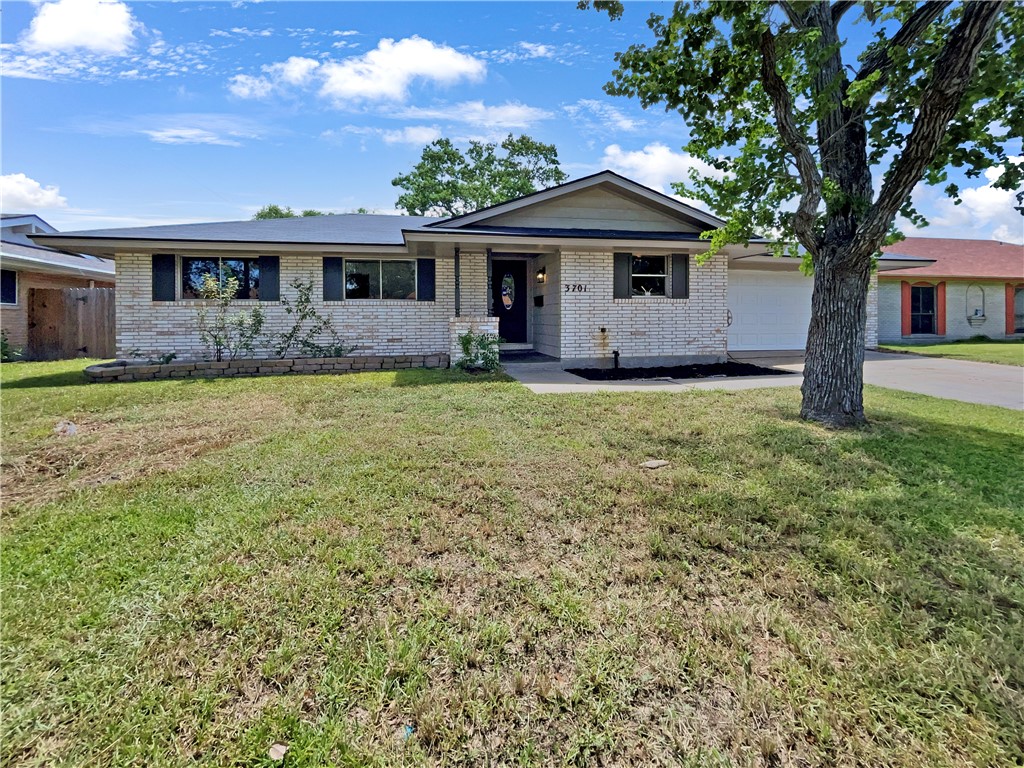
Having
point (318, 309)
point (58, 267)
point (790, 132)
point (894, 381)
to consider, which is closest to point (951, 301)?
point (894, 381)

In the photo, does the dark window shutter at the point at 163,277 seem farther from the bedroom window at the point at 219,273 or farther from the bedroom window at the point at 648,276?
the bedroom window at the point at 648,276

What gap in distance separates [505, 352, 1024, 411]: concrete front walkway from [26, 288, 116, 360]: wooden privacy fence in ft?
40.4

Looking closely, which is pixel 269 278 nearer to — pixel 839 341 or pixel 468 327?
pixel 468 327

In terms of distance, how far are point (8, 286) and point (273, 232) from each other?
8610mm

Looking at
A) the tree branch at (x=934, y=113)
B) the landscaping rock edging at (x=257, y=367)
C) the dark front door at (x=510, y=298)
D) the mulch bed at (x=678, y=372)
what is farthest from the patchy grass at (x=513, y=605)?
the dark front door at (x=510, y=298)

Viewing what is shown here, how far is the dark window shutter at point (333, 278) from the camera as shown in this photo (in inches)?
493

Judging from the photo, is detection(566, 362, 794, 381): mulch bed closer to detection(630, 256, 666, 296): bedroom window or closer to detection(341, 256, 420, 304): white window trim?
detection(630, 256, 666, 296): bedroom window

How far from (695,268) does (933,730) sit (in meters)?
11.7

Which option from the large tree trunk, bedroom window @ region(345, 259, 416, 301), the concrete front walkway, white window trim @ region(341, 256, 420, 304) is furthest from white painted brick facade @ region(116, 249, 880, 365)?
the large tree trunk

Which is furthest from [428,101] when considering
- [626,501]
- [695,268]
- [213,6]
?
[626,501]

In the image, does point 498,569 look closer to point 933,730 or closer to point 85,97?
point 933,730

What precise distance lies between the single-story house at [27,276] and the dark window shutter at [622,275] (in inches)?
539

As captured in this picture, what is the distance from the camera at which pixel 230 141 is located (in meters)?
12.0

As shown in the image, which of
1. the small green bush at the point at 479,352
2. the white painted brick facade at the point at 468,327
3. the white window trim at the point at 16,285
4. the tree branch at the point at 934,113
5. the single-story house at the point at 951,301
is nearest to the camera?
the tree branch at the point at 934,113
